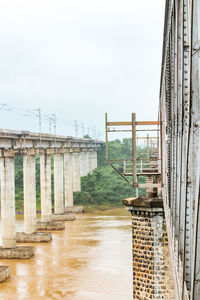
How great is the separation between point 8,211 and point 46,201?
30.9ft

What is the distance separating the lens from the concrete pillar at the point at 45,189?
114 feet

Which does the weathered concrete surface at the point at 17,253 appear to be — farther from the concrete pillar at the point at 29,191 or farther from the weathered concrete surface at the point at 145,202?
the weathered concrete surface at the point at 145,202

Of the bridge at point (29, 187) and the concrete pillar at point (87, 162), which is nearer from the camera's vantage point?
the bridge at point (29, 187)

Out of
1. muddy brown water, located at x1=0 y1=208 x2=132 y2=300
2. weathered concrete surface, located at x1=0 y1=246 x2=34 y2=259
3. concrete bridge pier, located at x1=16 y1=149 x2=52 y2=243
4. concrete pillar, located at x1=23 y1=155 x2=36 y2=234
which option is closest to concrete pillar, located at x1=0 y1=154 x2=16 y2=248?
weathered concrete surface, located at x1=0 y1=246 x2=34 y2=259

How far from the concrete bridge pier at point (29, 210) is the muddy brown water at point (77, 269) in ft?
3.12

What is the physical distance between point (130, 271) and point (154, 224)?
9211mm

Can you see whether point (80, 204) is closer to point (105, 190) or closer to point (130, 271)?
point (105, 190)

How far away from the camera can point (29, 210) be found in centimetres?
3078

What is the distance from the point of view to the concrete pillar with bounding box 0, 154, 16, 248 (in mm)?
25531

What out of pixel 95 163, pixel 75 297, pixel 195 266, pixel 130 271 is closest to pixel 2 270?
pixel 75 297

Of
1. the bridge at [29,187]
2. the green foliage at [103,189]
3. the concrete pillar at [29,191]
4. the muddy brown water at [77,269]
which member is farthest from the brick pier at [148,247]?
the green foliage at [103,189]

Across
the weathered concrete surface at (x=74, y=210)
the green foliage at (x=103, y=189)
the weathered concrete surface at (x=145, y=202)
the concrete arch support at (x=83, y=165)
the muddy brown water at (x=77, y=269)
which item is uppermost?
the concrete arch support at (x=83, y=165)

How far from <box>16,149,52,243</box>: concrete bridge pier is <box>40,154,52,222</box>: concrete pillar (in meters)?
3.40

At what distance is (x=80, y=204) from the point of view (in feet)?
163
